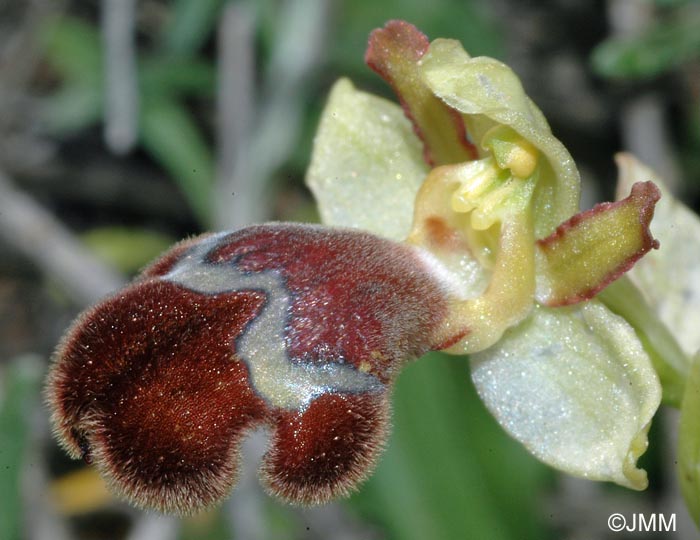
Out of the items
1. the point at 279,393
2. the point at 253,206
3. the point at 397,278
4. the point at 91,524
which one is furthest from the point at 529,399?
the point at 91,524

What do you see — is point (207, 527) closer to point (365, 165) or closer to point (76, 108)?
point (76, 108)

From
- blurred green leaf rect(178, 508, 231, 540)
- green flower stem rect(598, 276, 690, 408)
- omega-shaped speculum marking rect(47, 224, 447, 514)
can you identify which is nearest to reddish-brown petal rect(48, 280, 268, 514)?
omega-shaped speculum marking rect(47, 224, 447, 514)

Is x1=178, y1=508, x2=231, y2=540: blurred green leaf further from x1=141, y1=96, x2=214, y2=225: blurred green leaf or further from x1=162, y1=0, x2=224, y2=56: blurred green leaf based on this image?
x1=162, y1=0, x2=224, y2=56: blurred green leaf

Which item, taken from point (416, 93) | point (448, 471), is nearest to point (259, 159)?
point (448, 471)

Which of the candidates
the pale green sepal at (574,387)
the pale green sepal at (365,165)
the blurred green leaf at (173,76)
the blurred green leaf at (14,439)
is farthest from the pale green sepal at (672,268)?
the blurred green leaf at (173,76)

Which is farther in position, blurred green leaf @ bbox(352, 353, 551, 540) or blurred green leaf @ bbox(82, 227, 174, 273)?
blurred green leaf @ bbox(82, 227, 174, 273)

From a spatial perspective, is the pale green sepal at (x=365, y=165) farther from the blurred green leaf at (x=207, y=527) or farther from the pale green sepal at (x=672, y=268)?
the blurred green leaf at (x=207, y=527)
